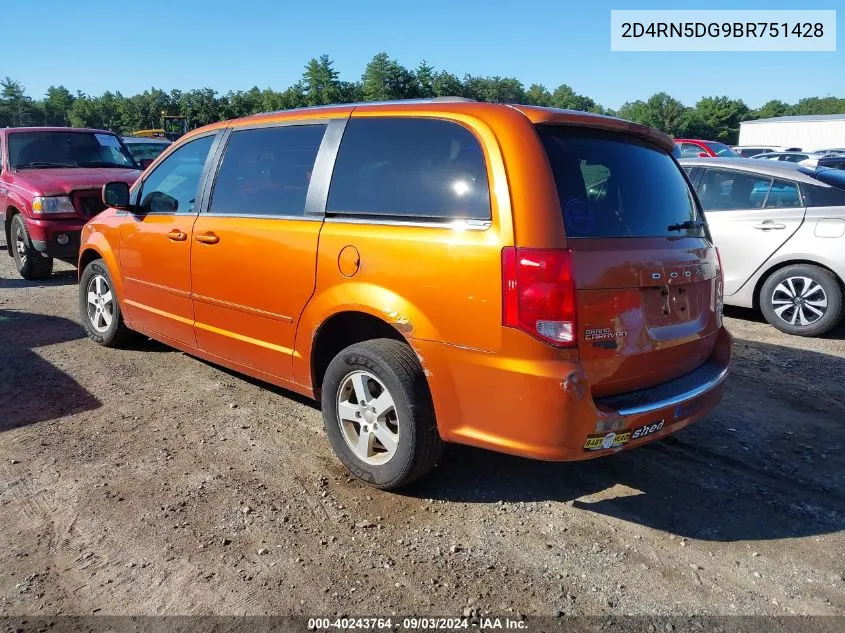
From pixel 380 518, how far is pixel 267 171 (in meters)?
2.18

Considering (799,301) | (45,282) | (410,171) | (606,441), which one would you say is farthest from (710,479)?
(45,282)

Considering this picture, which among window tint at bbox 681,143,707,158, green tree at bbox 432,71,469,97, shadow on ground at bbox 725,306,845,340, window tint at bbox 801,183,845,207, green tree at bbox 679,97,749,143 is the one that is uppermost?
green tree at bbox 432,71,469,97

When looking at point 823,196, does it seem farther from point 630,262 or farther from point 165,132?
point 165,132

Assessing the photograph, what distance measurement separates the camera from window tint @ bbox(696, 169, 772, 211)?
686 centimetres

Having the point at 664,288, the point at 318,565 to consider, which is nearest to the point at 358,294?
the point at 318,565

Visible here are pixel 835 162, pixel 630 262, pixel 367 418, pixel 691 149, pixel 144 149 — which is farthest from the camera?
pixel 691 149

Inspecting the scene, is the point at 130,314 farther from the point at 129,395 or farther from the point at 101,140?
the point at 101,140

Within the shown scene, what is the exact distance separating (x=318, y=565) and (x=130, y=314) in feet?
10.6

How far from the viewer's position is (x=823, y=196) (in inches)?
253

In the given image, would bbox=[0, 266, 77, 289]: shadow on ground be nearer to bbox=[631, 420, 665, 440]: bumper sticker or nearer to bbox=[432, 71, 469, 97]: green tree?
bbox=[631, 420, 665, 440]: bumper sticker

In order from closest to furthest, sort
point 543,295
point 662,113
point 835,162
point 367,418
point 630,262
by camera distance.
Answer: point 543,295 → point 630,262 → point 367,418 → point 835,162 → point 662,113

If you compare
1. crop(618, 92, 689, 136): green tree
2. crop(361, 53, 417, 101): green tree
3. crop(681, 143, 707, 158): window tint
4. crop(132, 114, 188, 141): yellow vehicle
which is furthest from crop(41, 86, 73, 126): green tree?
crop(681, 143, 707, 158): window tint

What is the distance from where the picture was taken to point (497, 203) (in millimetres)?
2861

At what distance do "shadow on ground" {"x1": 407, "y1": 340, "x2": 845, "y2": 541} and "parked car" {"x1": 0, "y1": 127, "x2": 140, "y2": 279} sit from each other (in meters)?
6.45
